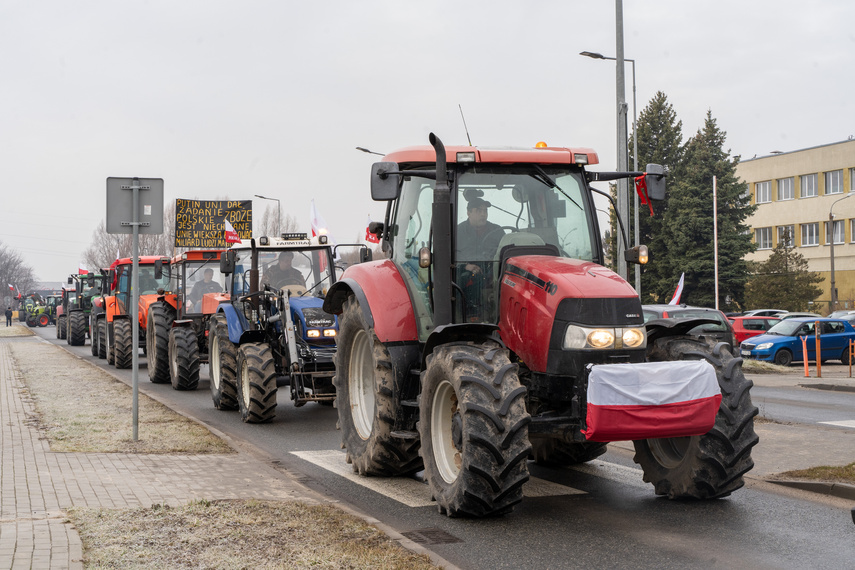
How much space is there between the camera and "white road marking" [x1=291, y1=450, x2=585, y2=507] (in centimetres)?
805

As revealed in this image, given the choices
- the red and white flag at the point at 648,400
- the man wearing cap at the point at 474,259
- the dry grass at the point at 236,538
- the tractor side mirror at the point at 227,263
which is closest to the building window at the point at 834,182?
the tractor side mirror at the point at 227,263

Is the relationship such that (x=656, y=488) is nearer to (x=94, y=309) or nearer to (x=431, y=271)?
(x=431, y=271)

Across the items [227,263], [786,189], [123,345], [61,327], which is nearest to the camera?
[227,263]

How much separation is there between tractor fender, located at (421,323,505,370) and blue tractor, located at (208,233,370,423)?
5.14 meters

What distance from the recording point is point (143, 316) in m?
22.2

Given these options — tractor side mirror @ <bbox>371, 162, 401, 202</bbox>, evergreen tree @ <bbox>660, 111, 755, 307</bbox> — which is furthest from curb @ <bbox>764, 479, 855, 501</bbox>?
evergreen tree @ <bbox>660, 111, 755, 307</bbox>

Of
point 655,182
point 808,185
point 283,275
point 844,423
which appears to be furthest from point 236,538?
point 808,185

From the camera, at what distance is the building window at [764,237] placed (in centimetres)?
7112

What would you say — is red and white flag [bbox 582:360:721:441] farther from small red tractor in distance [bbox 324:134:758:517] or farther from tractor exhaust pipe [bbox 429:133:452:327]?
tractor exhaust pipe [bbox 429:133:452:327]

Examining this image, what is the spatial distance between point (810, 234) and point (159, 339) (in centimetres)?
5798

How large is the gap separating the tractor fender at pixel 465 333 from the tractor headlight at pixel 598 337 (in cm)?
49

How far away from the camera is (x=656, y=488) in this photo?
Result: 779 cm

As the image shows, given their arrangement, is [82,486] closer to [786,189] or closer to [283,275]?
[283,275]

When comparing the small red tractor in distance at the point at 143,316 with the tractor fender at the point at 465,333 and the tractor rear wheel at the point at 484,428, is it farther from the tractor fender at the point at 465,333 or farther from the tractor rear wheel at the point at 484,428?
the tractor rear wheel at the point at 484,428
